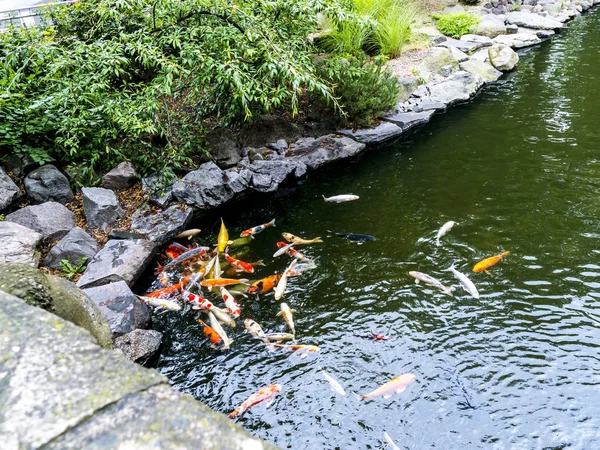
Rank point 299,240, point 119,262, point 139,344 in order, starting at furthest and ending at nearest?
point 299,240 → point 119,262 → point 139,344

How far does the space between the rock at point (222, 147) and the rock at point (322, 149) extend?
44.7 inches

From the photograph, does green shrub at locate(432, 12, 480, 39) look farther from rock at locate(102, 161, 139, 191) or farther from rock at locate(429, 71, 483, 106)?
rock at locate(102, 161, 139, 191)

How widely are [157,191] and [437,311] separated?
16.2 ft

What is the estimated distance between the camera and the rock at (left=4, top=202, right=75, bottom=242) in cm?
656

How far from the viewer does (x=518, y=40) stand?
1478cm

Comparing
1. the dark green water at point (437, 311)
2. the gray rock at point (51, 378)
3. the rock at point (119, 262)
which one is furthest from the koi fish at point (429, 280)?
the gray rock at point (51, 378)

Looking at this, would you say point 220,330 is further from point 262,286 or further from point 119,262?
point 119,262

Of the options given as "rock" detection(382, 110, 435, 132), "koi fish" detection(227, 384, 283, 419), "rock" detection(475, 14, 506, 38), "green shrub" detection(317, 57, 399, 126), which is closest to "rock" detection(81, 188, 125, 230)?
"koi fish" detection(227, 384, 283, 419)

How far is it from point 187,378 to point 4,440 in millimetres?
3408

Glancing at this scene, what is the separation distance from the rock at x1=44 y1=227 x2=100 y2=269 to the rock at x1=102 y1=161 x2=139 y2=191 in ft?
4.71

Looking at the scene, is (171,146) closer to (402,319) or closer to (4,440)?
(402,319)

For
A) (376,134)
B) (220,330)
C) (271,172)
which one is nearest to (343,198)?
(271,172)

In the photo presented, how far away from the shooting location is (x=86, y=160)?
7648 mm

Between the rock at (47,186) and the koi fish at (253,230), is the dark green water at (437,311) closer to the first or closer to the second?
the koi fish at (253,230)
